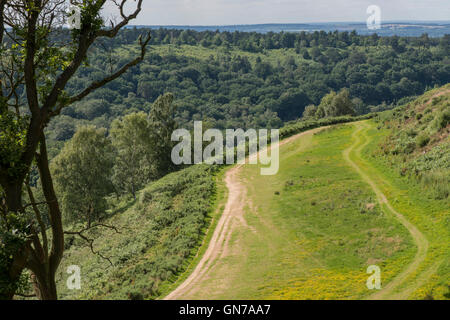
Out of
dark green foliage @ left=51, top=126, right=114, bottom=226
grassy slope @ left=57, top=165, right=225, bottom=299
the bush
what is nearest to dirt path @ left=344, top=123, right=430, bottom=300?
the bush

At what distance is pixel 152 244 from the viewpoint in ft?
98.1

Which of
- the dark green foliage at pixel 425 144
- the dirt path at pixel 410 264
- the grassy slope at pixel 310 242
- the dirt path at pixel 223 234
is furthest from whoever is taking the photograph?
the dark green foliage at pixel 425 144

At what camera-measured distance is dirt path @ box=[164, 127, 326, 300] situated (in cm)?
2066

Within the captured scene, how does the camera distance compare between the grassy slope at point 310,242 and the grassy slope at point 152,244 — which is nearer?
the grassy slope at point 310,242

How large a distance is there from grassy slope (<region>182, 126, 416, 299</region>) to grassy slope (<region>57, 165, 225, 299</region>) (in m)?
2.67

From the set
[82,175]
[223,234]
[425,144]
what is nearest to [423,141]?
[425,144]

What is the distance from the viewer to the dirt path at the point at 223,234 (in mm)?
20664

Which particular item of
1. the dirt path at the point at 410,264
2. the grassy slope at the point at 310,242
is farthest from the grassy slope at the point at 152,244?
the dirt path at the point at 410,264

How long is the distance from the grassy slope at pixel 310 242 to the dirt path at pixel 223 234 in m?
0.57

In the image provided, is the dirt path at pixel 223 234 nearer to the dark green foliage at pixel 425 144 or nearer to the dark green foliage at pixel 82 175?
the dark green foliage at pixel 425 144

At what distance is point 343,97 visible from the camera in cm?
8881

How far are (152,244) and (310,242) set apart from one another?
11.2 meters

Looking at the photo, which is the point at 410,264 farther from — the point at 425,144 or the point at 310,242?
the point at 425,144
